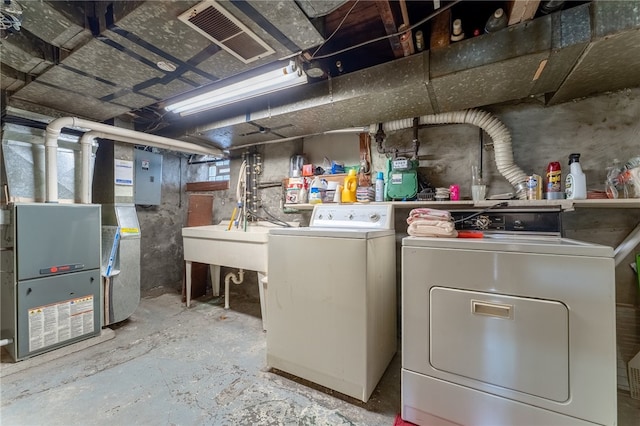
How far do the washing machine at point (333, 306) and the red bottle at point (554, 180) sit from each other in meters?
1.17

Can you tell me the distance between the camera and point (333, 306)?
1.74m

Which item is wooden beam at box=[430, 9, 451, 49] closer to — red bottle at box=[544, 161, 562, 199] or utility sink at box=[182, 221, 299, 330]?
red bottle at box=[544, 161, 562, 199]

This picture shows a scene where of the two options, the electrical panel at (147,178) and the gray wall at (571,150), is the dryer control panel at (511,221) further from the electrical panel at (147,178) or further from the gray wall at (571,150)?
the electrical panel at (147,178)

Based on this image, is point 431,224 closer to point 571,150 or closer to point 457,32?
point 457,32

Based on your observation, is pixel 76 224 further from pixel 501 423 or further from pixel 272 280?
pixel 501 423

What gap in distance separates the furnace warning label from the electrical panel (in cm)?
149

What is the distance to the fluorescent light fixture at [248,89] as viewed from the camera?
74.5 inches

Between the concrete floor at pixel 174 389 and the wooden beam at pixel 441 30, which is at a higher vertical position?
the wooden beam at pixel 441 30

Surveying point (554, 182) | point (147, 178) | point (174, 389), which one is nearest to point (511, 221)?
point (554, 182)

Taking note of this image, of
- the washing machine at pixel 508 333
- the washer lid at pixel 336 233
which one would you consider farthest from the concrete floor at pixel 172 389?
the washer lid at pixel 336 233

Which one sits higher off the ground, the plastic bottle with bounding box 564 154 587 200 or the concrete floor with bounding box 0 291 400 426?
the plastic bottle with bounding box 564 154 587 200

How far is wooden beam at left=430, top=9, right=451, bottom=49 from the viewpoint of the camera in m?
1.56

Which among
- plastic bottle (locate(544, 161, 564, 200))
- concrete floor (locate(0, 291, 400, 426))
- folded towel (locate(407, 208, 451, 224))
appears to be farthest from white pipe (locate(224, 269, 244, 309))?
plastic bottle (locate(544, 161, 564, 200))

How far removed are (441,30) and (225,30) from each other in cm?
128
